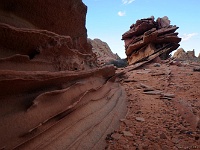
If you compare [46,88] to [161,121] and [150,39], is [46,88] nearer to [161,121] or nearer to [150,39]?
[161,121]

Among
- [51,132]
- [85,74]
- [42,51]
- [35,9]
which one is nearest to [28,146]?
[51,132]

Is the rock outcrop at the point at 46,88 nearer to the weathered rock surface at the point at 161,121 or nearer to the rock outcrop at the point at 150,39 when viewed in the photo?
the weathered rock surface at the point at 161,121

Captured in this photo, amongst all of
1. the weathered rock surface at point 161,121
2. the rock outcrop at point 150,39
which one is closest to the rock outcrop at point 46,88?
the weathered rock surface at point 161,121

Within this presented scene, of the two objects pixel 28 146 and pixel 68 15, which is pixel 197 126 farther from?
pixel 68 15

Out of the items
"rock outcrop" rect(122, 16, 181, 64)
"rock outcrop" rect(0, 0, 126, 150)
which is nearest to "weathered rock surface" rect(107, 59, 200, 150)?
"rock outcrop" rect(0, 0, 126, 150)

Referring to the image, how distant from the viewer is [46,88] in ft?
6.73

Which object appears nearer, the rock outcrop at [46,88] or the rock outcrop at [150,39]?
the rock outcrop at [46,88]

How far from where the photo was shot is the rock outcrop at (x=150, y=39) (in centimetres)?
1252

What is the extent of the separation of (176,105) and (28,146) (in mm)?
3029

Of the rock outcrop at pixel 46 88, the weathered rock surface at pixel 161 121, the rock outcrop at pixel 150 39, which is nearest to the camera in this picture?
the rock outcrop at pixel 46 88

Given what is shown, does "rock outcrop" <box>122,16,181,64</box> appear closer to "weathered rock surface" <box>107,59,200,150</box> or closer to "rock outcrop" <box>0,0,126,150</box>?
"weathered rock surface" <box>107,59,200,150</box>

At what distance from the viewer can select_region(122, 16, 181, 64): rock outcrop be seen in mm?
12516

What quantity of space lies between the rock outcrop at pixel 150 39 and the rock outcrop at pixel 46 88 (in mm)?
9298

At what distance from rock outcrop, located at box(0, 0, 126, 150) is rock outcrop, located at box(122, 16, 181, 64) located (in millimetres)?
9298
